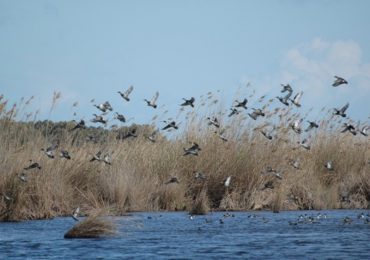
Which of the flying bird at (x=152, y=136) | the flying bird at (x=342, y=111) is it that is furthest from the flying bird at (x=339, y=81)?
the flying bird at (x=152, y=136)

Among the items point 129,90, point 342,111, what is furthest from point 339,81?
point 129,90

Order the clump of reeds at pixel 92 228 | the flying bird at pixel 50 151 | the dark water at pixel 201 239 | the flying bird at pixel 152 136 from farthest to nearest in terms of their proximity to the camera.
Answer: the flying bird at pixel 152 136 → the flying bird at pixel 50 151 → the clump of reeds at pixel 92 228 → the dark water at pixel 201 239

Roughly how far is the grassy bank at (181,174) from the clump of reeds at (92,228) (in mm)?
3777

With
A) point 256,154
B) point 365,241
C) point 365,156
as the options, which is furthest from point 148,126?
point 365,241

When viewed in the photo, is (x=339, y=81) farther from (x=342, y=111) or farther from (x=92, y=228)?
(x=92, y=228)

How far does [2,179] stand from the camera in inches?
802

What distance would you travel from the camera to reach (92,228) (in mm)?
16766

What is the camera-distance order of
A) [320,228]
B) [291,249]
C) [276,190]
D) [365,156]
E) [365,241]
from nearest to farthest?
[291,249], [365,241], [320,228], [276,190], [365,156]

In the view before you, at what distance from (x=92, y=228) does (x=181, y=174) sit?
327 inches

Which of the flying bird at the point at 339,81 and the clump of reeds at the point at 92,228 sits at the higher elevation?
the flying bird at the point at 339,81

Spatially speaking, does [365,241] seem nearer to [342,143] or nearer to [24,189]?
[24,189]

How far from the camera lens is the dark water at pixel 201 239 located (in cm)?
1441

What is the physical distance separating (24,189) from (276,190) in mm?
8288

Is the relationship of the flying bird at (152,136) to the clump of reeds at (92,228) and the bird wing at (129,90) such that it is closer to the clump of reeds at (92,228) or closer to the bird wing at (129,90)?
the bird wing at (129,90)
